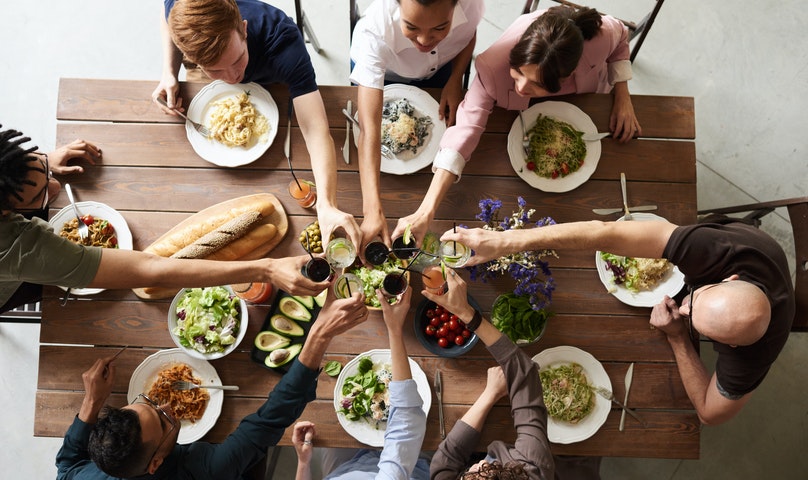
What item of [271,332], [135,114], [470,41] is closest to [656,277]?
[470,41]

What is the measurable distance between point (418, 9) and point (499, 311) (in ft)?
3.98

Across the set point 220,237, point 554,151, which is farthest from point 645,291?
point 220,237

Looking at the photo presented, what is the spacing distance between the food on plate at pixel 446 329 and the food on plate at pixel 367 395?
0.25 meters

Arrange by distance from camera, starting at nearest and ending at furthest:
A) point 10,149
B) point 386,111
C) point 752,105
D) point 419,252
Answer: point 10,149, point 419,252, point 386,111, point 752,105

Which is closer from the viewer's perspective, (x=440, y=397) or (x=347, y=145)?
(x=440, y=397)

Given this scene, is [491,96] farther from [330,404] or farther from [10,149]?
[10,149]

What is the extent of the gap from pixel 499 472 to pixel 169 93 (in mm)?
2071

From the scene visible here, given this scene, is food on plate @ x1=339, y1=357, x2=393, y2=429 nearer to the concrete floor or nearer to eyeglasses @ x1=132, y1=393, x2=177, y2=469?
eyeglasses @ x1=132, y1=393, x2=177, y2=469

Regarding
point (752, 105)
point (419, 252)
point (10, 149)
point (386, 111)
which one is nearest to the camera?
point (10, 149)

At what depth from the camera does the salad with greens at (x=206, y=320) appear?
7.02ft

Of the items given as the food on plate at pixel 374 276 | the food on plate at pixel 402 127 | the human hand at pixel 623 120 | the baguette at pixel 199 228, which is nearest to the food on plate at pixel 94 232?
the baguette at pixel 199 228

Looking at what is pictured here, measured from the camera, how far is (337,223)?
6.92 ft

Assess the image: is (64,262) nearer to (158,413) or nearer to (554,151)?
(158,413)

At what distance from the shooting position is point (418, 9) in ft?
6.07
